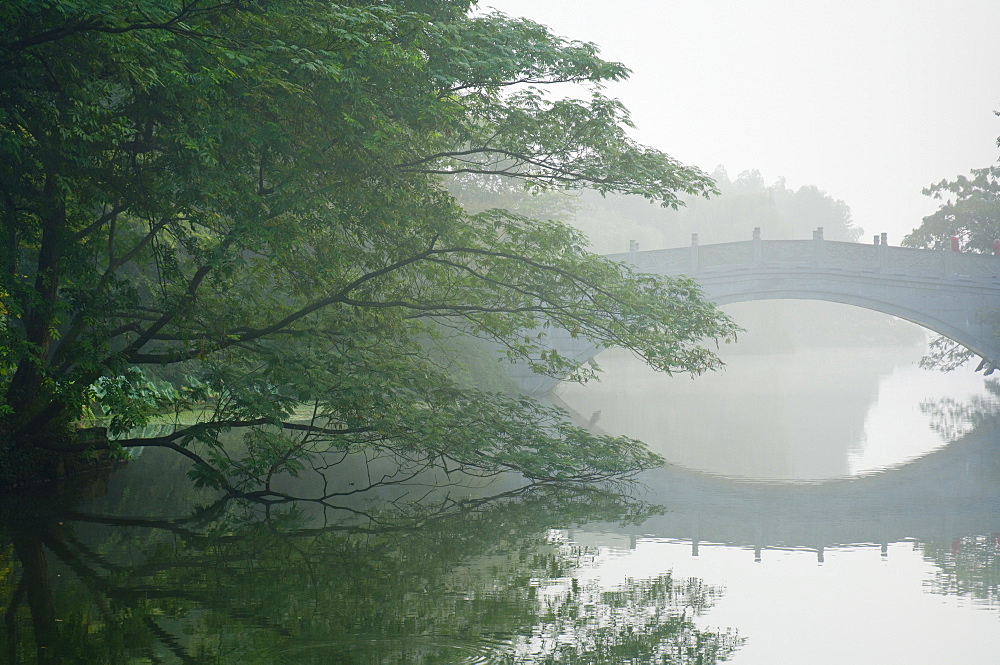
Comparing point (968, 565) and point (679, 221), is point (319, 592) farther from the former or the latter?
point (679, 221)

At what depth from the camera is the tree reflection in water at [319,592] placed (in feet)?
13.0

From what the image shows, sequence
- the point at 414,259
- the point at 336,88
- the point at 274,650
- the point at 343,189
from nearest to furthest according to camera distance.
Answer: the point at 274,650, the point at 336,88, the point at 343,189, the point at 414,259

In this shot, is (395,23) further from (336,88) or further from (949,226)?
(949,226)

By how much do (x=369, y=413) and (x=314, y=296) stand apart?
1.59m

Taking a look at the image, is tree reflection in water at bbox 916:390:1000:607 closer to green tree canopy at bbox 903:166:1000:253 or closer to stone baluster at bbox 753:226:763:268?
stone baluster at bbox 753:226:763:268

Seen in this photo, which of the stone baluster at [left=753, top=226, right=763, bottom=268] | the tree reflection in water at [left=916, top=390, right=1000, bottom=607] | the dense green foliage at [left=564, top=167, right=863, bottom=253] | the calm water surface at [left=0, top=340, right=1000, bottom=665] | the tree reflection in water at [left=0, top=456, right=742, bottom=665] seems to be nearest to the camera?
the tree reflection in water at [left=0, top=456, right=742, bottom=665]

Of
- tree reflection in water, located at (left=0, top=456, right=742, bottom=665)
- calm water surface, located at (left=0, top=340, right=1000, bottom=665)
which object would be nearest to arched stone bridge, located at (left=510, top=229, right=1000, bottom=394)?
calm water surface, located at (left=0, top=340, right=1000, bottom=665)

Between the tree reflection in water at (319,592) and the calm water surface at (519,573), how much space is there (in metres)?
0.02

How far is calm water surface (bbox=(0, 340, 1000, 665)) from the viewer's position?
4.11 meters

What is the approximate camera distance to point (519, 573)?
5.44 m

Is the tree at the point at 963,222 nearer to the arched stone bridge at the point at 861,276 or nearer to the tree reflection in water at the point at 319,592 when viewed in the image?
the arched stone bridge at the point at 861,276

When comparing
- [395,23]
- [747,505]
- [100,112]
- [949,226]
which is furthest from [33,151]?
[949,226]

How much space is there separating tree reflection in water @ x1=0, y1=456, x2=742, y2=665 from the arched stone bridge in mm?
12120

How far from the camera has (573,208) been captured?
2408 centimetres
